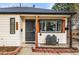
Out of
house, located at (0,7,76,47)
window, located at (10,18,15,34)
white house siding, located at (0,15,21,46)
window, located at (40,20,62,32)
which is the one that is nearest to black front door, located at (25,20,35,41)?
house, located at (0,7,76,47)

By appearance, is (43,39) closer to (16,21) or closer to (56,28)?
(56,28)

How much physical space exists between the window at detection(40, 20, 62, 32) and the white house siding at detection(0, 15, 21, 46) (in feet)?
5.55

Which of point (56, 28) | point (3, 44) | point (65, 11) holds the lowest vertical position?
point (3, 44)

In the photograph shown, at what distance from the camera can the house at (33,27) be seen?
35.1 feet

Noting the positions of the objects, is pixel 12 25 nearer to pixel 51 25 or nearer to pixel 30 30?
pixel 30 30

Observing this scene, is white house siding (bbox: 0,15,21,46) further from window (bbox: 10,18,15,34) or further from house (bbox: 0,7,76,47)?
window (bbox: 10,18,15,34)

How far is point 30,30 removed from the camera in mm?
12234

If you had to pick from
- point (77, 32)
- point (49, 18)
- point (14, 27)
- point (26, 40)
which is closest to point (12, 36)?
point (14, 27)

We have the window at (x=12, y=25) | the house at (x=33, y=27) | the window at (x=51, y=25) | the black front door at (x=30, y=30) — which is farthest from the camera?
the black front door at (x=30, y=30)

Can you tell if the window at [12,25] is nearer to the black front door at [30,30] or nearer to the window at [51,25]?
the black front door at [30,30]

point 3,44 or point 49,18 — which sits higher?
point 49,18

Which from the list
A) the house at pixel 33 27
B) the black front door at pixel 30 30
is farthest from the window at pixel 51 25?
the black front door at pixel 30 30

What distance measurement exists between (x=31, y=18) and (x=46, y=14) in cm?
136

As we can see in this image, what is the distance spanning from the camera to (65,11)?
11039mm
